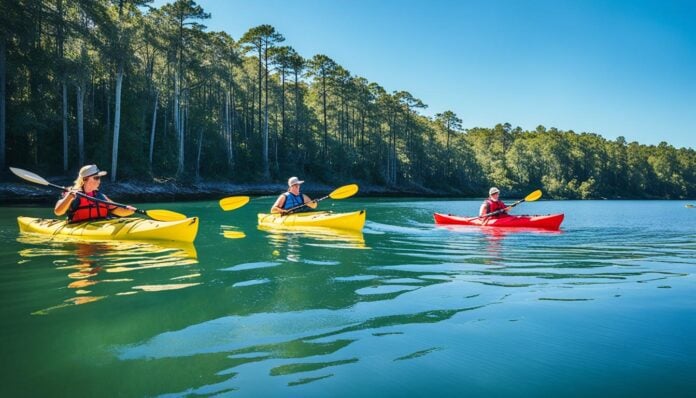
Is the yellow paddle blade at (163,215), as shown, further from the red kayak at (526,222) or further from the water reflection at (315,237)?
the red kayak at (526,222)

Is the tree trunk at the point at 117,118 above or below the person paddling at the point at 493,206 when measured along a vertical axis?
above

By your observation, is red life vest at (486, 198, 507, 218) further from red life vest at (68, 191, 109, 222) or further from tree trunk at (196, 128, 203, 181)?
tree trunk at (196, 128, 203, 181)

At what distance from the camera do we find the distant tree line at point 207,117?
20.6 meters

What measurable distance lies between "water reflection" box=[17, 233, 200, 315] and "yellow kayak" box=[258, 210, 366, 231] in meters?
3.36

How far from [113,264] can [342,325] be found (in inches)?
150

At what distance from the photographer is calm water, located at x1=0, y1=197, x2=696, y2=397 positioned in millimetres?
2377

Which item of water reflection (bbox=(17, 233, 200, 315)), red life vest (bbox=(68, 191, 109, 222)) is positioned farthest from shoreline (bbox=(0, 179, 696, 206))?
red life vest (bbox=(68, 191, 109, 222))

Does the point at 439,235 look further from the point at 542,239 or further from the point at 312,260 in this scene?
the point at 312,260

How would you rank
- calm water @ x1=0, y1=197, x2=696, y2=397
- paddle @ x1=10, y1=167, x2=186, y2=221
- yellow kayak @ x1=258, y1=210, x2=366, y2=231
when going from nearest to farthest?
1. calm water @ x1=0, y1=197, x2=696, y2=397
2. paddle @ x1=10, y1=167, x2=186, y2=221
3. yellow kayak @ x1=258, y1=210, x2=366, y2=231

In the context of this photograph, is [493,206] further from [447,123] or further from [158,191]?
[447,123]

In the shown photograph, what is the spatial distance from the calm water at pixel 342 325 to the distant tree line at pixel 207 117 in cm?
1811

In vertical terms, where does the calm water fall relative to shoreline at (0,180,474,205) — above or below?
below

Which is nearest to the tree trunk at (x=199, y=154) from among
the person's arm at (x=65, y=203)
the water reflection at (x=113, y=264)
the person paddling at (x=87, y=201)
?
the person paddling at (x=87, y=201)

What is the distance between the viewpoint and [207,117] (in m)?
35.8
